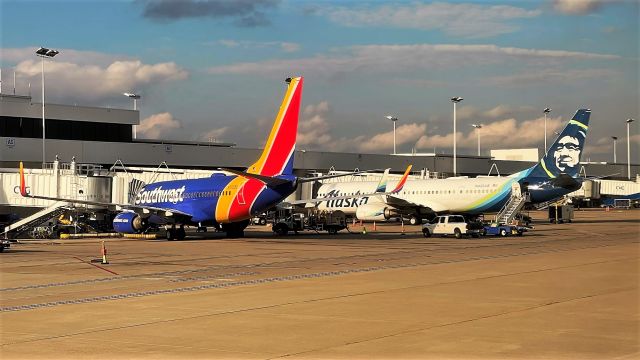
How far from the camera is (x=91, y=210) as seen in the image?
211 feet

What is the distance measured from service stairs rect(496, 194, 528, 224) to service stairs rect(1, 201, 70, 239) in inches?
1263

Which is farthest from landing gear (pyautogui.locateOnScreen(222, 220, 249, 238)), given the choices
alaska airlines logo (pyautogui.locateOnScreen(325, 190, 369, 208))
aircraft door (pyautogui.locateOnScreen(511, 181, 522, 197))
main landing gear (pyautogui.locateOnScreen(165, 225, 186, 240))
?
aircraft door (pyautogui.locateOnScreen(511, 181, 522, 197))

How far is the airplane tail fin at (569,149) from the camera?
71.0 metres

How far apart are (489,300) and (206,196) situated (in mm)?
36147

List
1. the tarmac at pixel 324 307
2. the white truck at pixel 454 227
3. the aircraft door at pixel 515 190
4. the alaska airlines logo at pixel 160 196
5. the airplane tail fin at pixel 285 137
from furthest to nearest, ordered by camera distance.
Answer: the aircraft door at pixel 515 190, the alaska airlines logo at pixel 160 196, the white truck at pixel 454 227, the airplane tail fin at pixel 285 137, the tarmac at pixel 324 307

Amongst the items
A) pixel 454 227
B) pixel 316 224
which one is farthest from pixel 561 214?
pixel 454 227

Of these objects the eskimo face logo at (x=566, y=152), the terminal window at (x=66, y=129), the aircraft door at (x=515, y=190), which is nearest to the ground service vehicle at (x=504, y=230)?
the aircraft door at (x=515, y=190)

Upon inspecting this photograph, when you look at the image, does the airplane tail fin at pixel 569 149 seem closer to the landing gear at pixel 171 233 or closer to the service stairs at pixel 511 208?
the service stairs at pixel 511 208

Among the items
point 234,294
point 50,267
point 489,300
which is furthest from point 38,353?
point 50,267

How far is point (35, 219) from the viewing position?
60.6 metres

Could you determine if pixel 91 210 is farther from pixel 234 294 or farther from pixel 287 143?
pixel 234 294

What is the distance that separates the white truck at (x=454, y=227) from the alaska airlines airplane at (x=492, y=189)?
370 inches

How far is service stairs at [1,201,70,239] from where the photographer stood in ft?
193

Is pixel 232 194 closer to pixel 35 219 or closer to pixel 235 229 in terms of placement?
pixel 235 229
